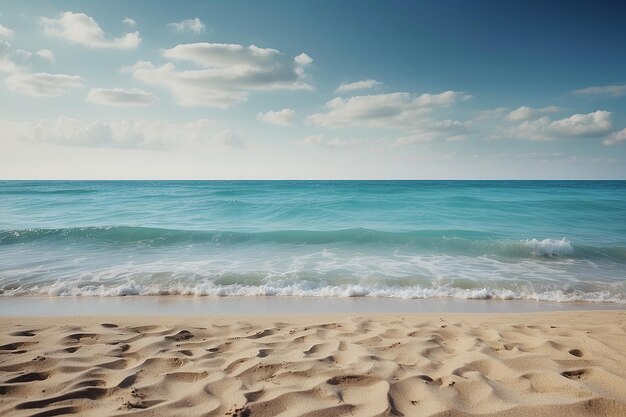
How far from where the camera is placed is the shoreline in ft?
20.4

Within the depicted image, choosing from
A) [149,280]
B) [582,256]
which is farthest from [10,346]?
[582,256]

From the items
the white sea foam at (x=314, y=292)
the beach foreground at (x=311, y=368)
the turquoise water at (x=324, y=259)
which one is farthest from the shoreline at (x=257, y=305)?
the beach foreground at (x=311, y=368)

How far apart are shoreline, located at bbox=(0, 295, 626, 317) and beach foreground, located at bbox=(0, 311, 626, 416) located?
3.90 ft

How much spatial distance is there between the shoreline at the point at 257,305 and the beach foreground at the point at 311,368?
1.19 m

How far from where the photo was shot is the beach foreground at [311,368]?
2.71m

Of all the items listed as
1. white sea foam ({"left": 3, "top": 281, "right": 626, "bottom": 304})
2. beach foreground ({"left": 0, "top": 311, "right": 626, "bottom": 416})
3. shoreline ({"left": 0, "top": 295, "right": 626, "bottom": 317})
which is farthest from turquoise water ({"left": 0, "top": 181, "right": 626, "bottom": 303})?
beach foreground ({"left": 0, "top": 311, "right": 626, "bottom": 416})

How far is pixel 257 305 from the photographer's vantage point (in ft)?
22.0

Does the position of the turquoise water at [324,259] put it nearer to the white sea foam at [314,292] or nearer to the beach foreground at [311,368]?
the white sea foam at [314,292]

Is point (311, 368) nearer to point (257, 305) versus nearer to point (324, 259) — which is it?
point (257, 305)

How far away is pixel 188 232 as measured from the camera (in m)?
14.6

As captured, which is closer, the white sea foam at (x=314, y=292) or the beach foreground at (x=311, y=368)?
the beach foreground at (x=311, y=368)

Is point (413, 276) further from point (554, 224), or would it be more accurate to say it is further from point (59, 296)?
point (554, 224)

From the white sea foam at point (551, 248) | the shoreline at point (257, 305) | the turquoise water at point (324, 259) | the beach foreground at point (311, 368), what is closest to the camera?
the beach foreground at point (311, 368)

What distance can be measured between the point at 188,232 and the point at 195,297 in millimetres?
8051
